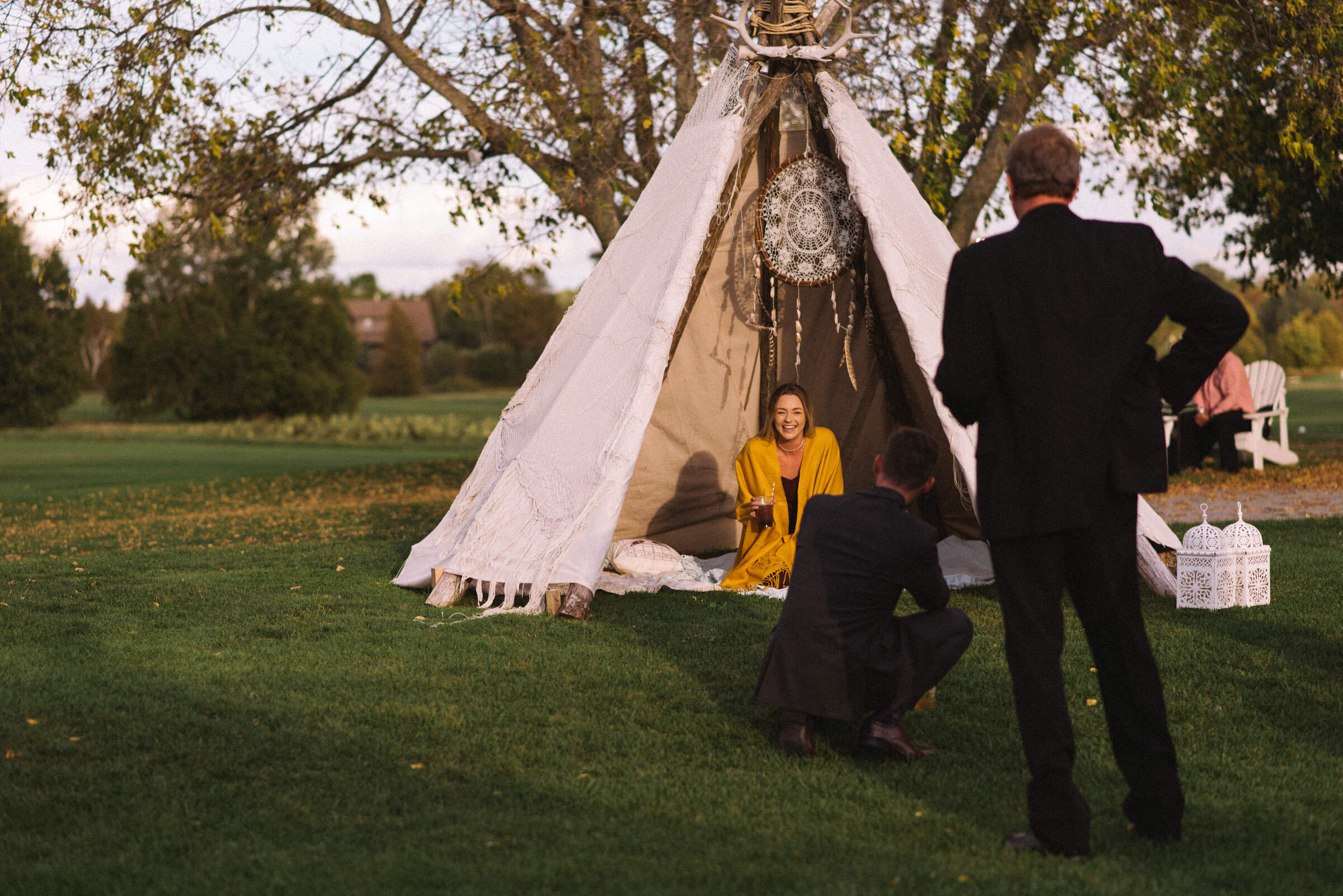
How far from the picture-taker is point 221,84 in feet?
37.1

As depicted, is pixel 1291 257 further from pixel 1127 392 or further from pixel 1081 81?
pixel 1127 392

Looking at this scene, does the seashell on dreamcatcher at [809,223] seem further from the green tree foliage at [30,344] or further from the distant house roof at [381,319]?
the distant house roof at [381,319]

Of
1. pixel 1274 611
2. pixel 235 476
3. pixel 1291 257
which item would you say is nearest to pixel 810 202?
pixel 1274 611

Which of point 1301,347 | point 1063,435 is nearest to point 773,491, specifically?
point 1063,435

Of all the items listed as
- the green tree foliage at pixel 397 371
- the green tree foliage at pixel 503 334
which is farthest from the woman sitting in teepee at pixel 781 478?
the green tree foliage at pixel 397 371

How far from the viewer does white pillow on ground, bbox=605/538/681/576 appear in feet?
24.4

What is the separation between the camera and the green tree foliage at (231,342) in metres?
35.9

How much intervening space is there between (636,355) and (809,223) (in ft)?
4.43

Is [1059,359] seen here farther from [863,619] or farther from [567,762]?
[567,762]

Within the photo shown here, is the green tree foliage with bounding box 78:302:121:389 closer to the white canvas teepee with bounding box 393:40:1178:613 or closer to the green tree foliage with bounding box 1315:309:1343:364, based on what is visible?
the white canvas teepee with bounding box 393:40:1178:613

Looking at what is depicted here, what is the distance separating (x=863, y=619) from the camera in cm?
379

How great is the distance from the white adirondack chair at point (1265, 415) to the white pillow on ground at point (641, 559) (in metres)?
7.47

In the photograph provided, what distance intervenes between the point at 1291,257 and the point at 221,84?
41.7 ft

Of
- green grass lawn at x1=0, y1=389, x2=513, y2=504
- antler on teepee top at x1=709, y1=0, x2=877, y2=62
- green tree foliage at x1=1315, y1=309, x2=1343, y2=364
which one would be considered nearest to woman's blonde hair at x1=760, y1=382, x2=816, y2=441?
antler on teepee top at x1=709, y1=0, x2=877, y2=62
